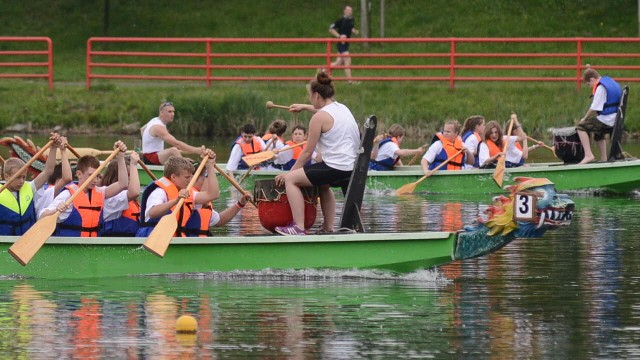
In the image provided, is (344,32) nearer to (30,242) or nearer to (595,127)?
(595,127)

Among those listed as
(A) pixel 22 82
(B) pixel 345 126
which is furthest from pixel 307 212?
(A) pixel 22 82

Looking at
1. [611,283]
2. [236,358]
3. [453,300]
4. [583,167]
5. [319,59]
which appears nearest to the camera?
[236,358]

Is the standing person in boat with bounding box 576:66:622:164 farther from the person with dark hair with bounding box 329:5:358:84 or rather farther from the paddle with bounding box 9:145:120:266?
the person with dark hair with bounding box 329:5:358:84

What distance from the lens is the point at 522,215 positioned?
12141mm

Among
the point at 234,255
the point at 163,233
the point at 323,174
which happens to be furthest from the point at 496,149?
the point at 163,233

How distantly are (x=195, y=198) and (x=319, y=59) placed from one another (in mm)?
25617

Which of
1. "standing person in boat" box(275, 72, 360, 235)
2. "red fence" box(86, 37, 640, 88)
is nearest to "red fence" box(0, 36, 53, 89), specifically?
"red fence" box(86, 37, 640, 88)

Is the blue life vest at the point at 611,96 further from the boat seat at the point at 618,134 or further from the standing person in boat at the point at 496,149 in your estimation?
the standing person in boat at the point at 496,149

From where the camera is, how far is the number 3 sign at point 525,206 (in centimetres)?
1211

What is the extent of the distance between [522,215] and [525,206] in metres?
0.08

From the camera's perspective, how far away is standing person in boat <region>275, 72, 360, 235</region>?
1309cm

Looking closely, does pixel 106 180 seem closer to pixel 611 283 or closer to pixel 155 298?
pixel 155 298

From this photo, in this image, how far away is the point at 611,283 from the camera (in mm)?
13039

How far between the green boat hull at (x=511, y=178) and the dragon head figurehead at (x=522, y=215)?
8.87 metres
